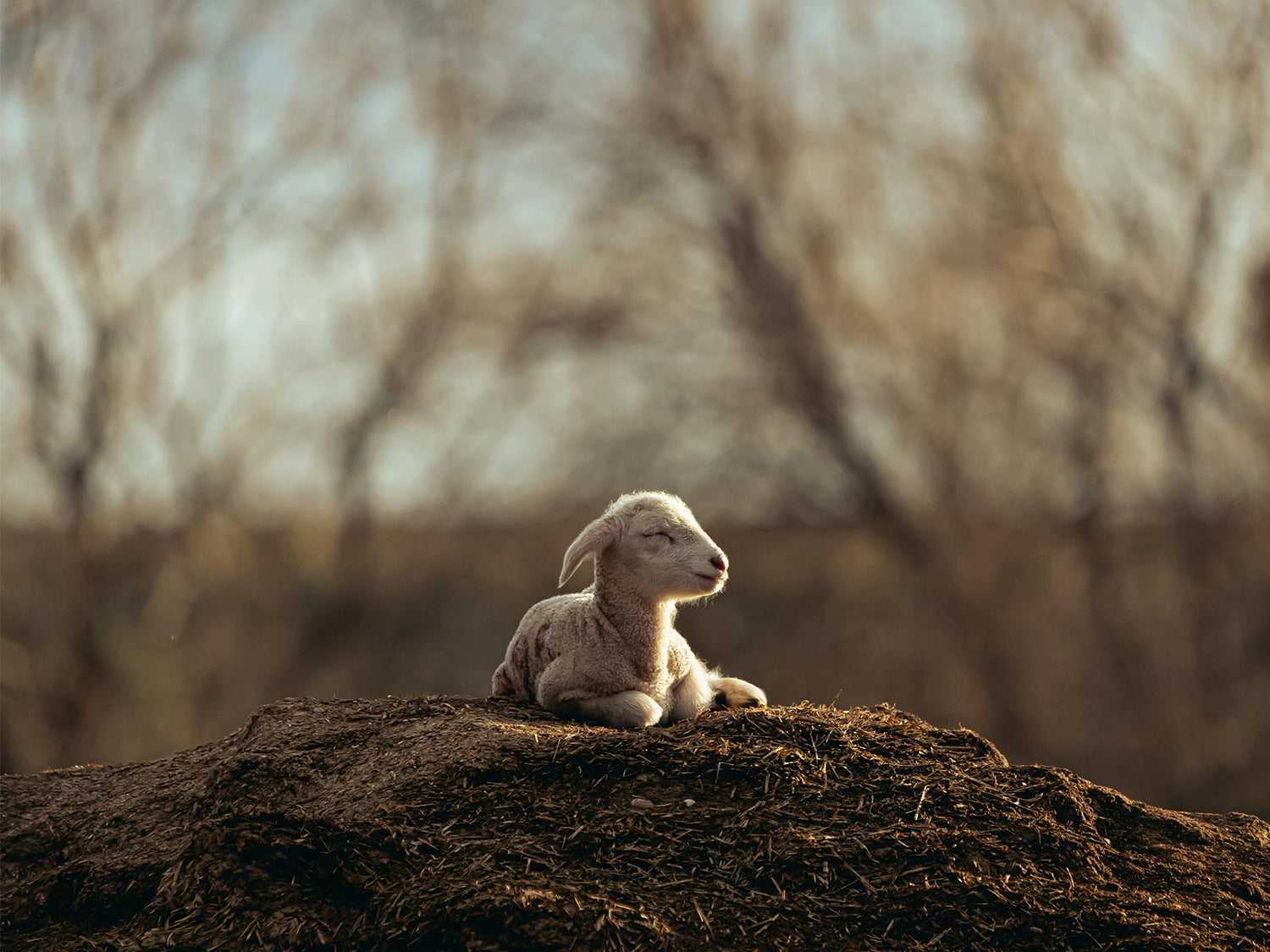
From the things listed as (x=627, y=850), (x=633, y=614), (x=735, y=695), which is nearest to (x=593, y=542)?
(x=633, y=614)

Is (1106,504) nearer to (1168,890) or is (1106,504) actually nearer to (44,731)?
(1168,890)

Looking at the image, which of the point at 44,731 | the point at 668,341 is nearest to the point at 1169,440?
the point at 668,341

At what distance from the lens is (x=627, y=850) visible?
13.2 ft

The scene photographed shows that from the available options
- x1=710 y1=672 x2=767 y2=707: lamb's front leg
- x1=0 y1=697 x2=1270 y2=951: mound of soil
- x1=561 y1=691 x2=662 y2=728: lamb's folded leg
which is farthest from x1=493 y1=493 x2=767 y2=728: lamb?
x1=710 y1=672 x2=767 y2=707: lamb's front leg

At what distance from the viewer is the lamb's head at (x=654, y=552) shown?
5.00m

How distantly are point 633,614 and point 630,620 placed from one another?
3cm

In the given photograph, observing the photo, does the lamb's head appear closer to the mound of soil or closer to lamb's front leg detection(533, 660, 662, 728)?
lamb's front leg detection(533, 660, 662, 728)

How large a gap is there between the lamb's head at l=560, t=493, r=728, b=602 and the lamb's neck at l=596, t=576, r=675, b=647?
33 mm

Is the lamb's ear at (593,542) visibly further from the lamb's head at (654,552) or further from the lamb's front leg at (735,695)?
the lamb's front leg at (735,695)

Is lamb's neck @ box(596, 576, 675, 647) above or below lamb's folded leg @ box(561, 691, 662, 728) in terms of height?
above

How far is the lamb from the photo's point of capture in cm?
501

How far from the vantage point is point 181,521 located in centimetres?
1433

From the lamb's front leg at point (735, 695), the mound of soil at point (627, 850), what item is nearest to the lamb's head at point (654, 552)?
the mound of soil at point (627, 850)

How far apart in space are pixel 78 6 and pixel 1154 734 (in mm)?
13744
